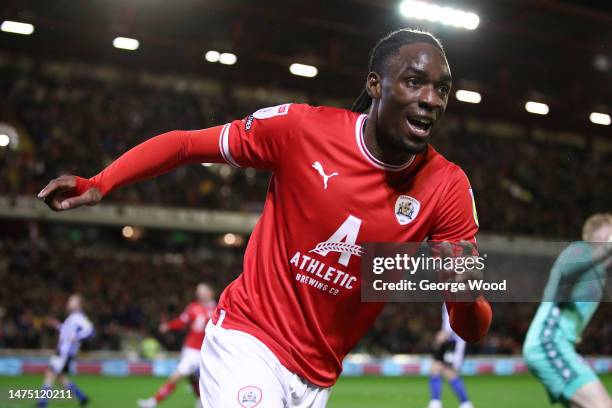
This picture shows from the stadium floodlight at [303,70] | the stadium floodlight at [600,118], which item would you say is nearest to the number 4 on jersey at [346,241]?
the stadium floodlight at [303,70]

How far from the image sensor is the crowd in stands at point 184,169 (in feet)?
85.0

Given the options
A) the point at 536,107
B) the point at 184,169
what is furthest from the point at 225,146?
the point at 536,107

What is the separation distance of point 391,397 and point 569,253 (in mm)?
11234

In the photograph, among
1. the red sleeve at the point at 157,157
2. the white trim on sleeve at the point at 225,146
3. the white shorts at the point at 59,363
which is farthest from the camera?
the white shorts at the point at 59,363

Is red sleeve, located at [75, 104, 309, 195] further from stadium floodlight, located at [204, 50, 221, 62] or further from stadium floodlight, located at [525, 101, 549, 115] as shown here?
stadium floodlight, located at [525, 101, 549, 115]

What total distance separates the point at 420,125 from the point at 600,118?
108 feet

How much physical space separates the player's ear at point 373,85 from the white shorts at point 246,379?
1231 millimetres

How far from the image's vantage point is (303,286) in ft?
11.4

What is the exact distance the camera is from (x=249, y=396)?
328 centimetres

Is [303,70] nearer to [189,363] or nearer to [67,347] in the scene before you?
[67,347]

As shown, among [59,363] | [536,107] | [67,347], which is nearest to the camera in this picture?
[59,363]

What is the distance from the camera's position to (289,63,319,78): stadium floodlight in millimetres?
28098

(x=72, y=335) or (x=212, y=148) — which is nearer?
(x=212, y=148)

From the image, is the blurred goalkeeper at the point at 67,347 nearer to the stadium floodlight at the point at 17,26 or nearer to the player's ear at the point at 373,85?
the player's ear at the point at 373,85
